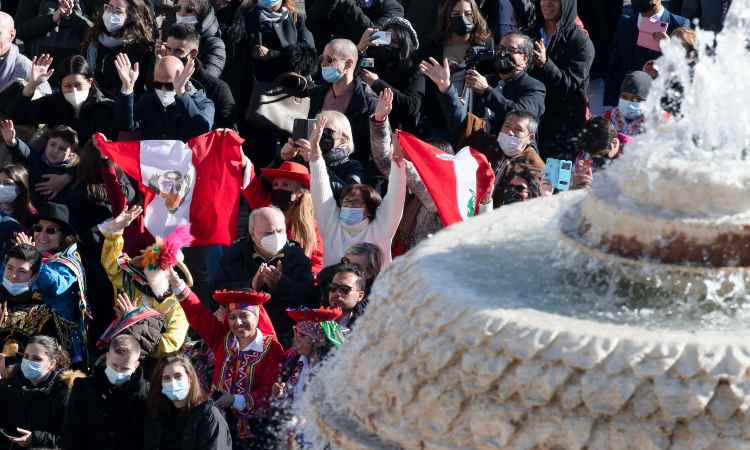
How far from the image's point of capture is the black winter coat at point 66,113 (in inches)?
416

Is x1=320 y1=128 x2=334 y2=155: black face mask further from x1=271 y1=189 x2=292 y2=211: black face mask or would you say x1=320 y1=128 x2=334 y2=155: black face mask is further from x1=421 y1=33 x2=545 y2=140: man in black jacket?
x1=421 y1=33 x2=545 y2=140: man in black jacket

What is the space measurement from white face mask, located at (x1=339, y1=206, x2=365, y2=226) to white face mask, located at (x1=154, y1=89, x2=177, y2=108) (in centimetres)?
222

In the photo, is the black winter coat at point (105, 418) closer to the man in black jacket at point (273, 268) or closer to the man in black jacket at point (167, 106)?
the man in black jacket at point (273, 268)

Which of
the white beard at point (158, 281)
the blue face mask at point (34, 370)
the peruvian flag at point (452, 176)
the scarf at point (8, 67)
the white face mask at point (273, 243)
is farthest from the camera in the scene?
the scarf at point (8, 67)

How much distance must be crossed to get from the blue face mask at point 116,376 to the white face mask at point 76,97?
3.44 m

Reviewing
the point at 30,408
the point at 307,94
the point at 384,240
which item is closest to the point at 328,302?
the point at 384,240

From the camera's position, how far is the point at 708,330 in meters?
2.30

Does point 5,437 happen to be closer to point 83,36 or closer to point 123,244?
point 123,244

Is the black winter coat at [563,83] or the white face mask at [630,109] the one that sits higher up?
the white face mask at [630,109]

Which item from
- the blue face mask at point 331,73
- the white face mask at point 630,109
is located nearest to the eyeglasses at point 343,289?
the white face mask at point 630,109

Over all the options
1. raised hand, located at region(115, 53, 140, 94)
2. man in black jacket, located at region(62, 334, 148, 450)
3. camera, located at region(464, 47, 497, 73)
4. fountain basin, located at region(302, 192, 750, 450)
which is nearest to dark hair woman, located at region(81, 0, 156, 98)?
raised hand, located at region(115, 53, 140, 94)

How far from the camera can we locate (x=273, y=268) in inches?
331

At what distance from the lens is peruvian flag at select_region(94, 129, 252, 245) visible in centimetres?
941

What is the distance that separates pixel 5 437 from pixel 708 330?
6.66 meters
